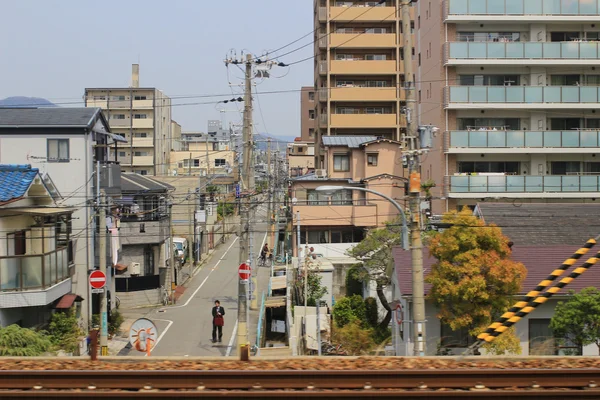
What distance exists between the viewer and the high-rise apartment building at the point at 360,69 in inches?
1654

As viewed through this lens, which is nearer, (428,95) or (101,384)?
(101,384)

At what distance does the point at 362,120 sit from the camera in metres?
42.2

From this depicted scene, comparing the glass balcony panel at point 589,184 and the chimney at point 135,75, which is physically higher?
the chimney at point 135,75

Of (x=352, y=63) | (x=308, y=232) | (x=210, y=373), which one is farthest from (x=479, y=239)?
(x=352, y=63)

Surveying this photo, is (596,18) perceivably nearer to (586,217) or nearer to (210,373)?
(586,217)

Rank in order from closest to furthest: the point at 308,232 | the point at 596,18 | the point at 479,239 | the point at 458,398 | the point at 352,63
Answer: the point at 458,398, the point at 479,239, the point at 596,18, the point at 308,232, the point at 352,63

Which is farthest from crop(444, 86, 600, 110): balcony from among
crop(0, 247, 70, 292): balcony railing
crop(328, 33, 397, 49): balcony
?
crop(328, 33, 397, 49): balcony

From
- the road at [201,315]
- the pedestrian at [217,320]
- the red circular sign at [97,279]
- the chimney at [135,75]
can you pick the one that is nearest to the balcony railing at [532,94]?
the road at [201,315]

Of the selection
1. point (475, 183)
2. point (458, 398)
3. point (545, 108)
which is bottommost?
point (458, 398)

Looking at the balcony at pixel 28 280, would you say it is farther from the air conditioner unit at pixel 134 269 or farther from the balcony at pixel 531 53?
the balcony at pixel 531 53

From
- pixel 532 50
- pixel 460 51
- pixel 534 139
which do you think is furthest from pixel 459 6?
pixel 534 139

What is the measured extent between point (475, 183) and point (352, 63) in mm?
17776

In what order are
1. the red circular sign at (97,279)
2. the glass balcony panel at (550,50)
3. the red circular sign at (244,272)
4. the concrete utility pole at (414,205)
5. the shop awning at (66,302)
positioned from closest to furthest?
the concrete utility pole at (414,205) → the red circular sign at (97,279) → the red circular sign at (244,272) → the shop awning at (66,302) → the glass balcony panel at (550,50)

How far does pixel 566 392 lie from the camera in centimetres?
705
